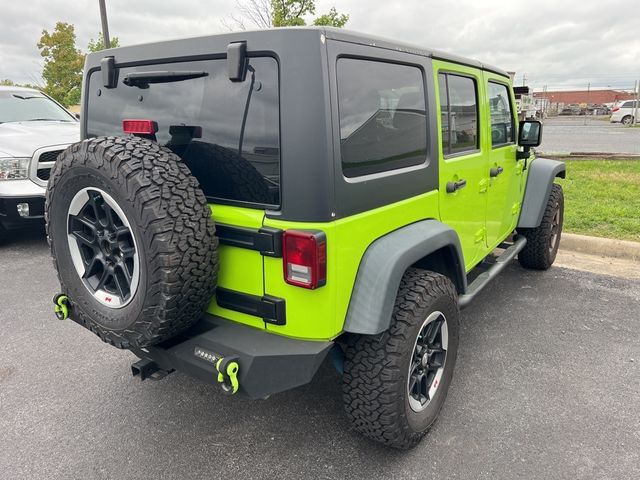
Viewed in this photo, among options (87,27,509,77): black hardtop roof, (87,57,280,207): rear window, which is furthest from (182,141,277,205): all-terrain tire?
(87,27,509,77): black hardtop roof

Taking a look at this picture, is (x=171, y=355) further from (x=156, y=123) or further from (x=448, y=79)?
(x=448, y=79)

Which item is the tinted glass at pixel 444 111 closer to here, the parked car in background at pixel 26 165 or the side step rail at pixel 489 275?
the side step rail at pixel 489 275

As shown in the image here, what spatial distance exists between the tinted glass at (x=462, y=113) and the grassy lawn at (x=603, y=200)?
313cm

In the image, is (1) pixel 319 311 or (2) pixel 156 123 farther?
(2) pixel 156 123

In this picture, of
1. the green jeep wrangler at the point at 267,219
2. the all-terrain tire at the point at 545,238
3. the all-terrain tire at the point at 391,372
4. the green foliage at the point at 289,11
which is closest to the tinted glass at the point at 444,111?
the green jeep wrangler at the point at 267,219

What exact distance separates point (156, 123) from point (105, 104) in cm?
52

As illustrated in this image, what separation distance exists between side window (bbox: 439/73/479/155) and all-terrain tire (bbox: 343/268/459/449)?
0.95 metres

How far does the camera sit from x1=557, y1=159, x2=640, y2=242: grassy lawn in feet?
18.8

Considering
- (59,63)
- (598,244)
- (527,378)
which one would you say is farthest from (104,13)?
(59,63)

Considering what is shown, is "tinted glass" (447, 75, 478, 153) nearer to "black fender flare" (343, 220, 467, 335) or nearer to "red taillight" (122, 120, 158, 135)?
"black fender flare" (343, 220, 467, 335)

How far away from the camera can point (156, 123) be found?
235 centimetres

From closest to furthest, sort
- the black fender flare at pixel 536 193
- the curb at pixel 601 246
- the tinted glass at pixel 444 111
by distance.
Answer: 1. the tinted glass at pixel 444 111
2. the black fender flare at pixel 536 193
3. the curb at pixel 601 246

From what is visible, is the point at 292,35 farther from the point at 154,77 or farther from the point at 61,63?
the point at 61,63

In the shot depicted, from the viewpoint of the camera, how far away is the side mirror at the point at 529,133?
4023 millimetres
